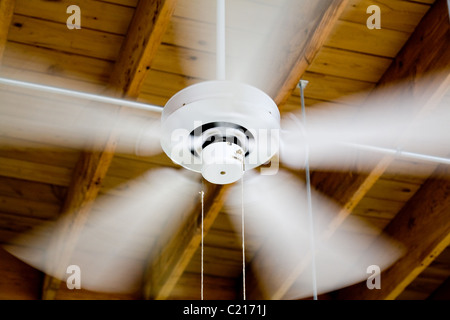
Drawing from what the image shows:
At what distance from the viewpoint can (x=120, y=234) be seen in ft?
9.61

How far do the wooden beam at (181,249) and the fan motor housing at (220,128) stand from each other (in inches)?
36.8

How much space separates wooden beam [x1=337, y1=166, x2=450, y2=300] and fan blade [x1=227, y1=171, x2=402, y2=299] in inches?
2.5

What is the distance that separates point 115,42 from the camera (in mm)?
2148

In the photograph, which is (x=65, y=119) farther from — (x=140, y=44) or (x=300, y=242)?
(x=300, y=242)

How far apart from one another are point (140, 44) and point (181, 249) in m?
1.01

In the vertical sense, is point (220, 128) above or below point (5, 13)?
below

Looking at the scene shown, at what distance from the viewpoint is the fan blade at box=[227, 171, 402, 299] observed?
104 inches

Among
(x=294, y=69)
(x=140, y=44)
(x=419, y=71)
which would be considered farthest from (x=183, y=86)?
(x=419, y=71)

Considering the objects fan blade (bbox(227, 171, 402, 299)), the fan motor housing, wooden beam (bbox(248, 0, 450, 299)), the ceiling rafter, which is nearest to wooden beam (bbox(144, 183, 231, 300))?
the ceiling rafter

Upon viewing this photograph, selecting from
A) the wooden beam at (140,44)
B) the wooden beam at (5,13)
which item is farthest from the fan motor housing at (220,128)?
the wooden beam at (5,13)

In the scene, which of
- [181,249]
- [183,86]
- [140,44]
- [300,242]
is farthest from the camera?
[300,242]

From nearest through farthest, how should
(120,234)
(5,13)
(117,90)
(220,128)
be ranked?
1. (220,128)
2. (5,13)
3. (117,90)
4. (120,234)
